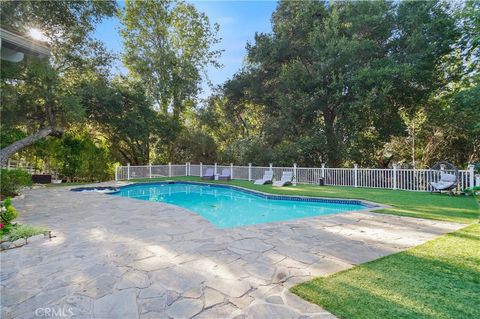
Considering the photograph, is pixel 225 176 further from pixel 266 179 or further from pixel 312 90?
pixel 312 90

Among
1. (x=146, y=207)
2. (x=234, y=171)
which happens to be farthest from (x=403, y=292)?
(x=234, y=171)

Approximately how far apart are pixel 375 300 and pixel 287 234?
2.22 meters

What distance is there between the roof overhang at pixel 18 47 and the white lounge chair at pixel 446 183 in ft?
37.8

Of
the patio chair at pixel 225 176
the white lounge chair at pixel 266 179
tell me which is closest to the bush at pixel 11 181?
the patio chair at pixel 225 176

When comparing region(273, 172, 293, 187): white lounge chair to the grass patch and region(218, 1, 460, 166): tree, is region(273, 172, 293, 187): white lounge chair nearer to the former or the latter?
region(218, 1, 460, 166): tree

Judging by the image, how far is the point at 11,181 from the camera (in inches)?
335

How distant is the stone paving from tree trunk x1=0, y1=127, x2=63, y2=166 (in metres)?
7.70

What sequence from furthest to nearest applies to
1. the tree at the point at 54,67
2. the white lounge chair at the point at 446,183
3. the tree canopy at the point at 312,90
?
the tree canopy at the point at 312,90 → the tree at the point at 54,67 → the white lounge chair at the point at 446,183

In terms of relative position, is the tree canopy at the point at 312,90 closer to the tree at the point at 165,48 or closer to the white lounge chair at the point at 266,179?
the white lounge chair at the point at 266,179

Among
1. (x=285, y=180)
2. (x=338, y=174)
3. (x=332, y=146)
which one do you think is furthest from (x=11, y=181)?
(x=332, y=146)

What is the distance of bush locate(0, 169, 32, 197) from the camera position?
26.9 ft

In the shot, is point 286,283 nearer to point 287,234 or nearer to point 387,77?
point 287,234

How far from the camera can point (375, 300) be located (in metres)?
2.27

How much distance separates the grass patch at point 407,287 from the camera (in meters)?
2.11
